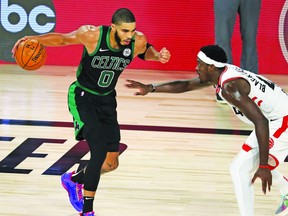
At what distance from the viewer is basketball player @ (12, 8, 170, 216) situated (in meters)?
5.45

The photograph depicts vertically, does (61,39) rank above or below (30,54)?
above

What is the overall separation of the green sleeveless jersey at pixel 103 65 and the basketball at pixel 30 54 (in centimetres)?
65

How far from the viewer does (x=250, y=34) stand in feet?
33.0

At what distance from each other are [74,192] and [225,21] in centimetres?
450

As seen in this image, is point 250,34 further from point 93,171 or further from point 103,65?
point 93,171

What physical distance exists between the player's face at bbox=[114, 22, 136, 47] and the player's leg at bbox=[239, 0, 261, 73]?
4.63 meters

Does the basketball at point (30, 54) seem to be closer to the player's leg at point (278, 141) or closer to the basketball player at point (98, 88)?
the basketball player at point (98, 88)

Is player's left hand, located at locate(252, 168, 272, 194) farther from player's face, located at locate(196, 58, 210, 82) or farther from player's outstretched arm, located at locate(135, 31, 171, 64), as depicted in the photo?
player's outstretched arm, located at locate(135, 31, 171, 64)

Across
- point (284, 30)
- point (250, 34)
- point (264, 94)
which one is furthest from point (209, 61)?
point (284, 30)

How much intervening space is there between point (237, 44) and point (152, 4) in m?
1.30

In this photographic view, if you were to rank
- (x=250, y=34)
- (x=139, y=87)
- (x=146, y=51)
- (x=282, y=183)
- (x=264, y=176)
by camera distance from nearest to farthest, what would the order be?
(x=264, y=176)
(x=282, y=183)
(x=139, y=87)
(x=146, y=51)
(x=250, y=34)

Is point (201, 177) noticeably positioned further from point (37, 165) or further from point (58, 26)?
point (58, 26)

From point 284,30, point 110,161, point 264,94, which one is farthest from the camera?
point 284,30

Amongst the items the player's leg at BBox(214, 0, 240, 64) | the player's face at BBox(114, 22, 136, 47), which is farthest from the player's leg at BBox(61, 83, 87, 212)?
the player's leg at BBox(214, 0, 240, 64)
